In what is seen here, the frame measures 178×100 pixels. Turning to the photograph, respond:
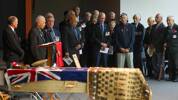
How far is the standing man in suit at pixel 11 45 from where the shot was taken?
23.3ft

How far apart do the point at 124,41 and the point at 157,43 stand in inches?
39.6

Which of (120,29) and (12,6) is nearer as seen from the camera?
(120,29)

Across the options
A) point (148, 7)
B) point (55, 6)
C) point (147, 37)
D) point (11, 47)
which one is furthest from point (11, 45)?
point (55, 6)

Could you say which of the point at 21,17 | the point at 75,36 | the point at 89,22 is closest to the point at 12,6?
the point at 21,17

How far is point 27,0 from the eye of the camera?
12781 mm

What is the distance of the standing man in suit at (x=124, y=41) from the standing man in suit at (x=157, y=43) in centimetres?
81

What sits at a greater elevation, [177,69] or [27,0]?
[27,0]

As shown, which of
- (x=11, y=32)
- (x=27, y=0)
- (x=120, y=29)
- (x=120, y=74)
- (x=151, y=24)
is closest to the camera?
(x=120, y=74)

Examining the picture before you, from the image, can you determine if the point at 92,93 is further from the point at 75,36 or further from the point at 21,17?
the point at 21,17

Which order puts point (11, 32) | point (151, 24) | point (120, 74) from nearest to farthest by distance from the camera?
point (120, 74), point (11, 32), point (151, 24)

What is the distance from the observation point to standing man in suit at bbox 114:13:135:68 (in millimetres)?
9641

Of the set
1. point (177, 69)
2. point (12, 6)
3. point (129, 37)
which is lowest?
point (177, 69)

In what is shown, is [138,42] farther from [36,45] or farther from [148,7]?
[36,45]

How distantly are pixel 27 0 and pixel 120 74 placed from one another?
8.21 meters
